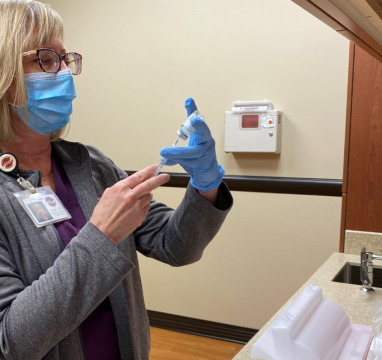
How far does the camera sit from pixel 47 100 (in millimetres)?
1154

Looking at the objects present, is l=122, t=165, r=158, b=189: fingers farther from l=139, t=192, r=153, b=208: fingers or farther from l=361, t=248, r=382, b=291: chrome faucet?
l=361, t=248, r=382, b=291: chrome faucet

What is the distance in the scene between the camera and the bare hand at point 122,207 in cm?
93

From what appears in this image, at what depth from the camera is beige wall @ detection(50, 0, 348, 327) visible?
8.30 feet

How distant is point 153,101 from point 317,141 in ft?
3.82

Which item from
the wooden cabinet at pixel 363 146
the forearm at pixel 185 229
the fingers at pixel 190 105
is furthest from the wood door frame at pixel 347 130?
the fingers at pixel 190 105

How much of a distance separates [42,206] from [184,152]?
37 cm

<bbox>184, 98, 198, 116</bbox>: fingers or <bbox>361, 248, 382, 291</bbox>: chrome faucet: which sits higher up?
<bbox>184, 98, 198, 116</bbox>: fingers

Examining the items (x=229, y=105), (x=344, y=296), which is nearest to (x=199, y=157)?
(x=344, y=296)

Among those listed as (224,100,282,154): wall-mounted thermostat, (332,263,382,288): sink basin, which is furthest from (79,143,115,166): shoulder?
(224,100,282,154): wall-mounted thermostat

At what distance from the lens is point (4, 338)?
2.78ft

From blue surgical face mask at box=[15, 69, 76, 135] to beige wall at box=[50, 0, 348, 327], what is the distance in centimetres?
168

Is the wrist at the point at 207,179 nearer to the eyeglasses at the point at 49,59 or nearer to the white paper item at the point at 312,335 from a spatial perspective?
the white paper item at the point at 312,335

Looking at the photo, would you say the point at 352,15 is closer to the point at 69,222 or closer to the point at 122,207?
the point at 122,207

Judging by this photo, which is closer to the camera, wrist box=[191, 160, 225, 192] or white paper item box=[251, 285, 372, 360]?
white paper item box=[251, 285, 372, 360]
